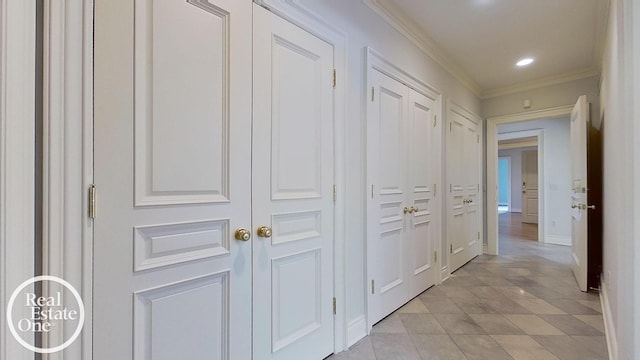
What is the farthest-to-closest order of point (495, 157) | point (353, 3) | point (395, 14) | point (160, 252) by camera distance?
1. point (495, 157)
2. point (395, 14)
3. point (353, 3)
4. point (160, 252)

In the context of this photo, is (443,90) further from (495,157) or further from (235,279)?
(235,279)

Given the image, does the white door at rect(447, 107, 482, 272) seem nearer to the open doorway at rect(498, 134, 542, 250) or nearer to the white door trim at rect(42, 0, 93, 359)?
the open doorway at rect(498, 134, 542, 250)

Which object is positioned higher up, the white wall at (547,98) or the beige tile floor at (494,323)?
the white wall at (547,98)

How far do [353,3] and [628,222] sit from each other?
1.96 m

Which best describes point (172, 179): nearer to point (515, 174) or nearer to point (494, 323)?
point (494, 323)

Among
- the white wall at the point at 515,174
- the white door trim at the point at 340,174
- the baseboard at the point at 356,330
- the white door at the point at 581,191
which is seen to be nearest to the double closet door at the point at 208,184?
the white door trim at the point at 340,174

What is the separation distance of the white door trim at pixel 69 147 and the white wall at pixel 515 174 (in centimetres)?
1063

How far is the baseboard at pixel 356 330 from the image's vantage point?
78.4 inches

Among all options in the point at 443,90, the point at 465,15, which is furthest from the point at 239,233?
the point at 443,90

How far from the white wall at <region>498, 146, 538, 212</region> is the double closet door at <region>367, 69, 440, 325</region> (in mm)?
7887

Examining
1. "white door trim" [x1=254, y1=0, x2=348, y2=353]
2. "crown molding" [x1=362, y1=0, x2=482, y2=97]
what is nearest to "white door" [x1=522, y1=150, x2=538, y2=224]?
"crown molding" [x1=362, y1=0, x2=482, y2=97]

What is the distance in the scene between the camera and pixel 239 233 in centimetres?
133

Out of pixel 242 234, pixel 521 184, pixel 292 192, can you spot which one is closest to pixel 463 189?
pixel 292 192

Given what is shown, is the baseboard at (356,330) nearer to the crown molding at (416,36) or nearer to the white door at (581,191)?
the crown molding at (416,36)
